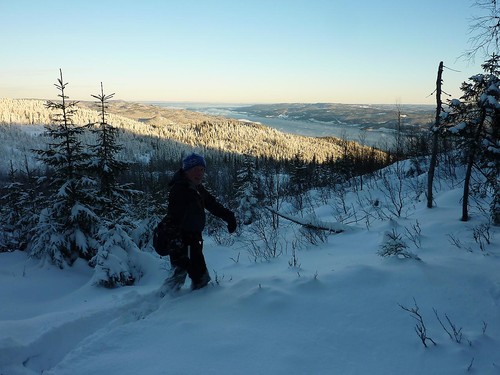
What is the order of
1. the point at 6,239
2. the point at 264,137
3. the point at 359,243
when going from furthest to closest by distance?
the point at 264,137 < the point at 6,239 < the point at 359,243

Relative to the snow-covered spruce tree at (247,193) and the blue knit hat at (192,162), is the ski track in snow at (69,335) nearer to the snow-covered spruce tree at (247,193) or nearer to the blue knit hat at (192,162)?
the blue knit hat at (192,162)

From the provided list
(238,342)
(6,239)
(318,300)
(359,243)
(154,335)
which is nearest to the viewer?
(238,342)

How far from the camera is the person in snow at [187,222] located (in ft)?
12.3

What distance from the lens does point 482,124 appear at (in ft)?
19.9

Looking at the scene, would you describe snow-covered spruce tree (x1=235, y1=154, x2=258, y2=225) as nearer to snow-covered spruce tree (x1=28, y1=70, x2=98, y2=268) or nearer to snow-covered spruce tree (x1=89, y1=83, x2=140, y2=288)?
snow-covered spruce tree (x1=89, y1=83, x2=140, y2=288)

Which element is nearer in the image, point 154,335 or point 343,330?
point 343,330

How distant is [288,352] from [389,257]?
2.13 m

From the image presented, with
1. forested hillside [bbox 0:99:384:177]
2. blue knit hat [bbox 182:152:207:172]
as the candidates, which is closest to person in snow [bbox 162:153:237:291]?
blue knit hat [bbox 182:152:207:172]

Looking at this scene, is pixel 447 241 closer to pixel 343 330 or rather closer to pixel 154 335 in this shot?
pixel 343 330

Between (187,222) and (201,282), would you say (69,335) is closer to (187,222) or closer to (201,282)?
(201,282)

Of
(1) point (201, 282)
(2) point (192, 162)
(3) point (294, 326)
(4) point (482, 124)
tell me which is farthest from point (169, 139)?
(3) point (294, 326)

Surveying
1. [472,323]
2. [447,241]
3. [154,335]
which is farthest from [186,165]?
[447,241]

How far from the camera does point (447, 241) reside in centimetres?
493

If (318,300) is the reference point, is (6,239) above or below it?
below
